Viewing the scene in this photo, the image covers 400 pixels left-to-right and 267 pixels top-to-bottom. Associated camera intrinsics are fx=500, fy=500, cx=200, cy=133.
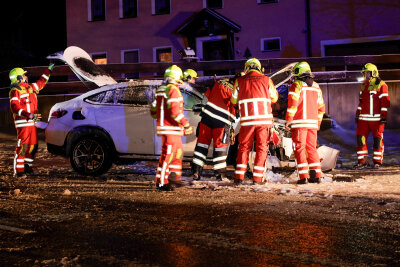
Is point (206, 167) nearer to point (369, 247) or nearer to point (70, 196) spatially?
point (70, 196)

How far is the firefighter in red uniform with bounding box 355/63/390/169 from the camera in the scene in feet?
34.3

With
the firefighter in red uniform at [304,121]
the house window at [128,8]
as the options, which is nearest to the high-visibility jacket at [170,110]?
the firefighter in red uniform at [304,121]

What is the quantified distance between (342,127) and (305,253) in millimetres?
12101

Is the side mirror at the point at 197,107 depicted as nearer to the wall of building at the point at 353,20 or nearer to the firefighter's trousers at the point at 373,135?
the firefighter's trousers at the point at 373,135

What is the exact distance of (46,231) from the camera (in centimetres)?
507

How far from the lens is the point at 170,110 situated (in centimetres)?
768

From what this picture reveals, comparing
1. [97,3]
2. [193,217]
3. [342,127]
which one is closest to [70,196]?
[193,217]

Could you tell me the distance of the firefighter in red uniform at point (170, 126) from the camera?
25.0ft

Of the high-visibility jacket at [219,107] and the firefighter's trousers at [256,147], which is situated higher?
the high-visibility jacket at [219,107]

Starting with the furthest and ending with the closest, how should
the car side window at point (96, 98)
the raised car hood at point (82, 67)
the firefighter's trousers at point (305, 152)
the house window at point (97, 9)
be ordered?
the house window at point (97, 9), the raised car hood at point (82, 67), the car side window at point (96, 98), the firefighter's trousers at point (305, 152)

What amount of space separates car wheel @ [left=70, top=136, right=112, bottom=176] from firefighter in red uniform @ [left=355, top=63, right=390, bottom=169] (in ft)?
16.9

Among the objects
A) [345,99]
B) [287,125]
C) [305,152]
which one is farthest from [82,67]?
[345,99]

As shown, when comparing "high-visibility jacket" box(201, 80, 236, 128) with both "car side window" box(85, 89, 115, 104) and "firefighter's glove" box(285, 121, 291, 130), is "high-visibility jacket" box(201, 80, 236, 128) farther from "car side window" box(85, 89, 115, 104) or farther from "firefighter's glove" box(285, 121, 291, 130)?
"car side window" box(85, 89, 115, 104)

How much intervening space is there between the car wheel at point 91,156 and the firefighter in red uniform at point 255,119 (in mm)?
2552
